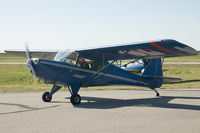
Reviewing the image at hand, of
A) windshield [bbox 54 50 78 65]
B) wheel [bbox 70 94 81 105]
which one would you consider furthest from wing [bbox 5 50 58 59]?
wheel [bbox 70 94 81 105]

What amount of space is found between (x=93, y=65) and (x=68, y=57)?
132 centimetres

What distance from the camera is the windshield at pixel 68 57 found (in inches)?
460

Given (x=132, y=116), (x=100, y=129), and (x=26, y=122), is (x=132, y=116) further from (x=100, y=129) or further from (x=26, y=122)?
(x=26, y=122)

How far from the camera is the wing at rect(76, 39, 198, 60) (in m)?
10.5

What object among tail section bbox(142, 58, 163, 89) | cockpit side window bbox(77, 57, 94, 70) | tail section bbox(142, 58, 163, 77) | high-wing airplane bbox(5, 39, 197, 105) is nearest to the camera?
high-wing airplane bbox(5, 39, 197, 105)

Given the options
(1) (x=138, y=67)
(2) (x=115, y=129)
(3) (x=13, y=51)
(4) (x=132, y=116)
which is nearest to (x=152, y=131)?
(2) (x=115, y=129)

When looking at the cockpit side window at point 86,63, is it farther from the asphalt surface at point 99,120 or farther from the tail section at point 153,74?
the tail section at point 153,74

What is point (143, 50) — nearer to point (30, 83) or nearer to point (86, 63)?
point (86, 63)

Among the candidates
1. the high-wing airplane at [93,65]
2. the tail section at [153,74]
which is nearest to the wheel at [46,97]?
the high-wing airplane at [93,65]

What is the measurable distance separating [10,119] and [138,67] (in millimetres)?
18582

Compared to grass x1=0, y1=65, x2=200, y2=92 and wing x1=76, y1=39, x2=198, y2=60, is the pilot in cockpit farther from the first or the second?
grass x1=0, y1=65, x2=200, y2=92

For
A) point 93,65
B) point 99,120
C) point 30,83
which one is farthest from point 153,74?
point 30,83

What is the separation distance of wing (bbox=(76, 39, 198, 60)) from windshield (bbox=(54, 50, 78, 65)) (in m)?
0.25

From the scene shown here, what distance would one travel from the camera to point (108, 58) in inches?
523
